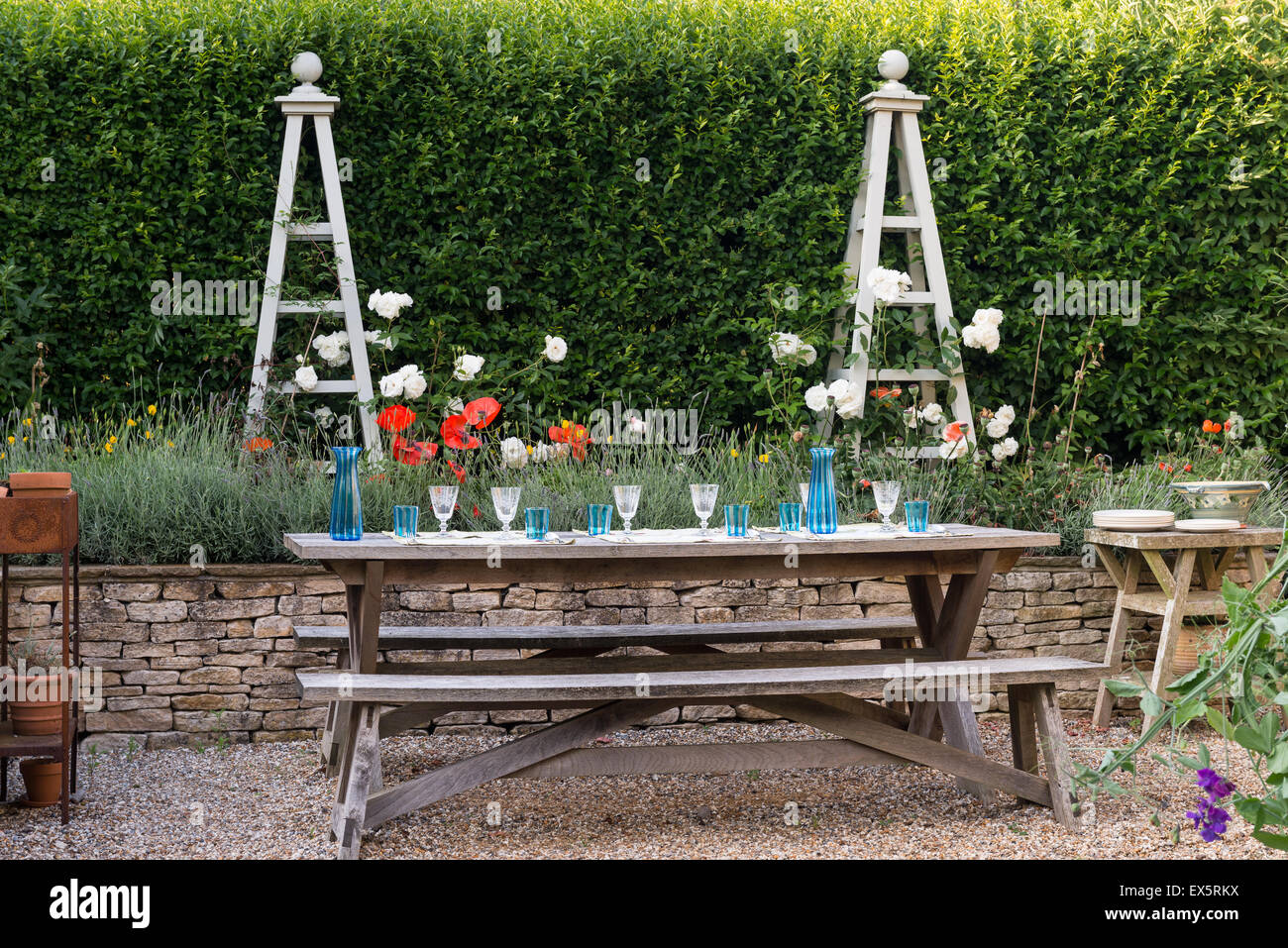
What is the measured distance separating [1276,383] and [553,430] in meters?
3.85

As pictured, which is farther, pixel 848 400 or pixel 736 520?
pixel 848 400

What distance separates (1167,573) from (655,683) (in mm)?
2281

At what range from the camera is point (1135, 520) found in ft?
13.9

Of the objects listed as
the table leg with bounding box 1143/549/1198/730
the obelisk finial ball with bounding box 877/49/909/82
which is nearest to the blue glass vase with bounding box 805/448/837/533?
the table leg with bounding box 1143/549/1198/730

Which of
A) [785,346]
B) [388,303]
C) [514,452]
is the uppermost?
[388,303]

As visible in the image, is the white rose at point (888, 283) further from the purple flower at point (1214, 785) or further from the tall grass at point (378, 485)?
the purple flower at point (1214, 785)

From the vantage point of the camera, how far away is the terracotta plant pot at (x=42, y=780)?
3.40 metres

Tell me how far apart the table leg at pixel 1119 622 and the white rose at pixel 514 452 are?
91.6 inches

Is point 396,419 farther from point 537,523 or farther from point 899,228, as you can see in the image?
point 899,228

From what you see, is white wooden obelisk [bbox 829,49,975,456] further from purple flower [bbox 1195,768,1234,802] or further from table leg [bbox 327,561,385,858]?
purple flower [bbox 1195,768,1234,802]

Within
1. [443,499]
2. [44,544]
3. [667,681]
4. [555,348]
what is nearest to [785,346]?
[555,348]

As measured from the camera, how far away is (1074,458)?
238 inches
